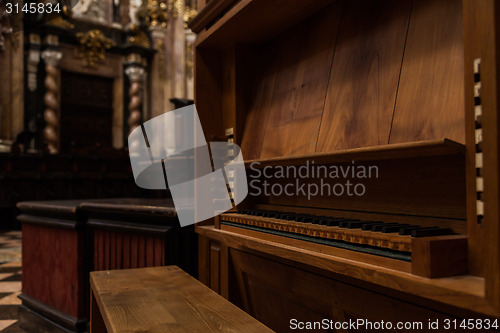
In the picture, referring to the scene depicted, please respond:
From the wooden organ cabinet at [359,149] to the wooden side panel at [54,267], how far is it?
2.85 feet

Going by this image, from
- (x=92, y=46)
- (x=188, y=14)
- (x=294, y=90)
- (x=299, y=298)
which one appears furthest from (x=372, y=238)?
(x=188, y=14)

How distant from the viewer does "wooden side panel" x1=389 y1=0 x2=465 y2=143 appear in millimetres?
1181

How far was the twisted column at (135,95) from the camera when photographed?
1081cm

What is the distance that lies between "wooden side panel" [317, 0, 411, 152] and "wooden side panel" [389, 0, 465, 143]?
0.04 meters

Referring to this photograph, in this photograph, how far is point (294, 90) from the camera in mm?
1892

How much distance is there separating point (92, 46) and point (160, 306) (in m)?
10.1

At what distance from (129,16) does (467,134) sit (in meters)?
11.3

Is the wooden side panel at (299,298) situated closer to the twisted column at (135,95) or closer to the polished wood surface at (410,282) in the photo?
the polished wood surface at (410,282)

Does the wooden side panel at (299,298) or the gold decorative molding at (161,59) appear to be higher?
the gold decorative molding at (161,59)

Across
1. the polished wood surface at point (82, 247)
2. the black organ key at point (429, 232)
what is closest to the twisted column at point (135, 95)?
the polished wood surface at point (82, 247)

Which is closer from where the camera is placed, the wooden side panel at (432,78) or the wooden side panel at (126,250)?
the wooden side panel at (432,78)

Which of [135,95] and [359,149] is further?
[135,95]

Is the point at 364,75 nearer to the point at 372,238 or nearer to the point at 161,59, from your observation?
the point at 372,238

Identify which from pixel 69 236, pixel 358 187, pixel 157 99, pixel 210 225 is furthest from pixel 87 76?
pixel 358 187
